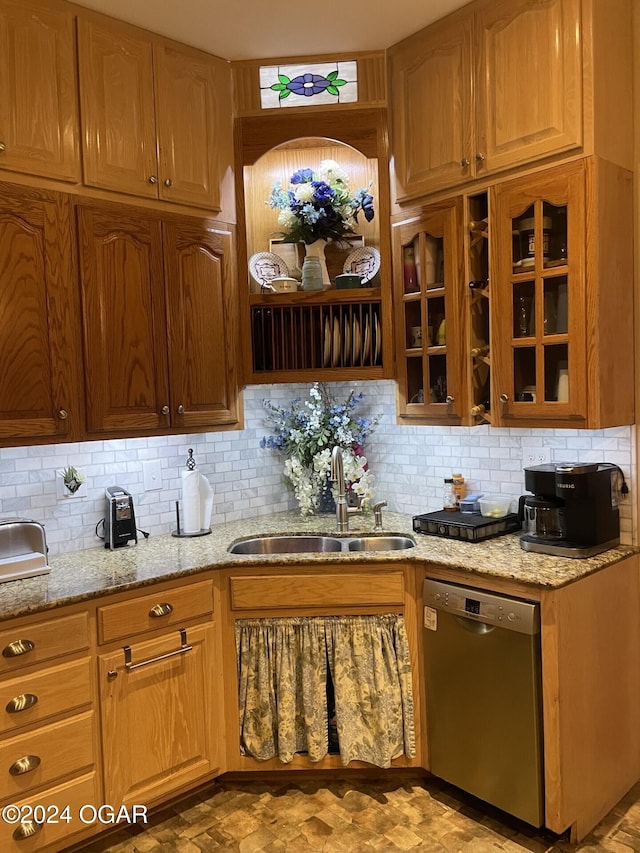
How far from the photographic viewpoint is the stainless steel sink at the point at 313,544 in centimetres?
298

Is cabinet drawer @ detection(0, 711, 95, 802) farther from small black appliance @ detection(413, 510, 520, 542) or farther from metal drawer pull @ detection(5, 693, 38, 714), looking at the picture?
small black appliance @ detection(413, 510, 520, 542)

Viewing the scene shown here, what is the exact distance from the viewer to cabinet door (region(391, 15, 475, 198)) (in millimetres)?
2656

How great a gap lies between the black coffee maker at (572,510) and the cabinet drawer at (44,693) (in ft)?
5.23

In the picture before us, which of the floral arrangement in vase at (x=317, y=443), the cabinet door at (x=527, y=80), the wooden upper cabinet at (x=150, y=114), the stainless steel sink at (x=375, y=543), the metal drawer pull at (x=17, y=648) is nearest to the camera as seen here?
the metal drawer pull at (x=17, y=648)

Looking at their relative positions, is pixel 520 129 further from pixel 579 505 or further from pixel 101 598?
pixel 101 598

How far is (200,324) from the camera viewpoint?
2896mm

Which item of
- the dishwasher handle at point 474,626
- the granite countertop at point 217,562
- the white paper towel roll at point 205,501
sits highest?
the white paper towel roll at point 205,501

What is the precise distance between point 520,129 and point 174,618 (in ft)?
6.98

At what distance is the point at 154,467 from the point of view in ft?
10.1

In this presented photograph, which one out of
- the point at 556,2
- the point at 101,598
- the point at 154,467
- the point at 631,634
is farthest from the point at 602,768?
the point at 556,2

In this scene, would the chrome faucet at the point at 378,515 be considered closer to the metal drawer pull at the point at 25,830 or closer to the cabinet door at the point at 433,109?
the cabinet door at the point at 433,109

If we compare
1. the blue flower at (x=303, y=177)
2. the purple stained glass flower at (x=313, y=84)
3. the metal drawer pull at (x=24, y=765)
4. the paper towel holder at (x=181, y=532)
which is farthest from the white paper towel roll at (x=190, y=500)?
the purple stained glass flower at (x=313, y=84)

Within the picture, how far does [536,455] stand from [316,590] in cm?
104

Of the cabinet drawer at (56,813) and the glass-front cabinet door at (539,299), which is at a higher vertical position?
the glass-front cabinet door at (539,299)
